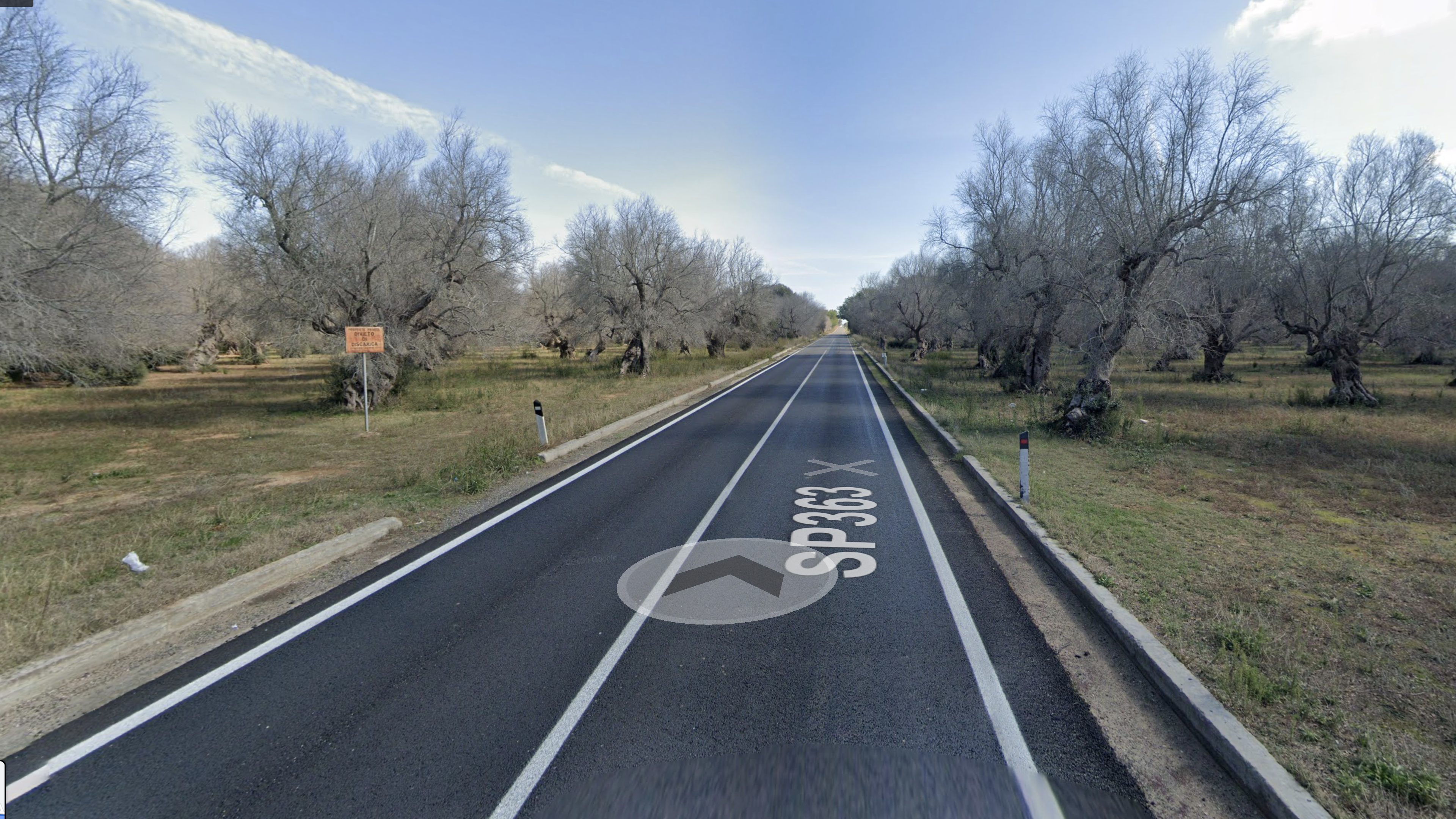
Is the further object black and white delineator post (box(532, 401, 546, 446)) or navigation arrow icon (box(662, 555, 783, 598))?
black and white delineator post (box(532, 401, 546, 446))

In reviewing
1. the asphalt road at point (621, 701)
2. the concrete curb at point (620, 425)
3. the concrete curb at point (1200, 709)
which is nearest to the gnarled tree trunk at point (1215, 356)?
the concrete curb at point (620, 425)

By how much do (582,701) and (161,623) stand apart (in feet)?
12.2

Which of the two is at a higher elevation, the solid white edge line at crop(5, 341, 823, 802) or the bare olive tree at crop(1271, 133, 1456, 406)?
the bare olive tree at crop(1271, 133, 1456, 406)

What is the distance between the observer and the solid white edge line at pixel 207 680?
3236mm

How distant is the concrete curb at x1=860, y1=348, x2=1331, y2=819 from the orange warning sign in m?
18.1

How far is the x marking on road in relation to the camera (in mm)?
10461

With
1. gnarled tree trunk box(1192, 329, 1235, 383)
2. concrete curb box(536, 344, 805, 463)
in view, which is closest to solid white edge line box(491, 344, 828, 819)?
concrete curb box(536, 344, 805, 463)

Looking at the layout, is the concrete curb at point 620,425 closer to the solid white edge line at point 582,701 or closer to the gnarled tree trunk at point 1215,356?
the solid white edge line at point 582,701

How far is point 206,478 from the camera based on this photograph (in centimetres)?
1109

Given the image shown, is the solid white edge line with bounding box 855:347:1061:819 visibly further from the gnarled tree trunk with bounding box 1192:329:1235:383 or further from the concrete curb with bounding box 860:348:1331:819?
the gnarled tree trunk with bounding box 1192:329:1235:383

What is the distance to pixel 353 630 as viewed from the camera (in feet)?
16.0

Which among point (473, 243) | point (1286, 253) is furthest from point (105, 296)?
point (1286, 253)

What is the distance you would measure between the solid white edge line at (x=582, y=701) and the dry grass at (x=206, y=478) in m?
3.50

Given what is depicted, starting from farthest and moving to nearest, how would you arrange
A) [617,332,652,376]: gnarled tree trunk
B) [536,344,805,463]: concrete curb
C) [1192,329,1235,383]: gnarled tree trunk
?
[617,332,652,376]: gnarled tree trunk
[1192,329,1235,383]: gnarled tree trunk
[536,344,805,463]: concrete curb
